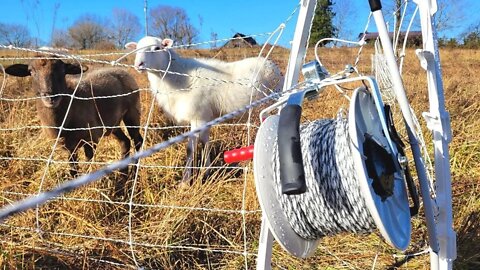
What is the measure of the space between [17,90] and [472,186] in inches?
260

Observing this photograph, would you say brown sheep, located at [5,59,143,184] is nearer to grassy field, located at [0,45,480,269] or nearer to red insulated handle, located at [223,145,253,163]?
grassy field, located at [0,45,480,269]

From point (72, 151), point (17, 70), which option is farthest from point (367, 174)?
→ point (17, 70)

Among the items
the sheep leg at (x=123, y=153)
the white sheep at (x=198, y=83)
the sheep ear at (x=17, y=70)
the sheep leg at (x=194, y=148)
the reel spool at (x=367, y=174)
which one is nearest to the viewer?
the reel spool at (x=367, y=174)

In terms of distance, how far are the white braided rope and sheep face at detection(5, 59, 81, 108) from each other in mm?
3368

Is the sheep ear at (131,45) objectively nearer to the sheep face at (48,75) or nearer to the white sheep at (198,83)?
the white sheep at (198,83)

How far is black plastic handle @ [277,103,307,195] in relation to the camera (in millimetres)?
1320

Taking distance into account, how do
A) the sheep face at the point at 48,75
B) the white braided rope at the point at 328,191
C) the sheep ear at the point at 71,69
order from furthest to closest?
the sheep ear at the point at 71,69, the sheep face at the point at 48,75, the white braided rope at the point at 328,191

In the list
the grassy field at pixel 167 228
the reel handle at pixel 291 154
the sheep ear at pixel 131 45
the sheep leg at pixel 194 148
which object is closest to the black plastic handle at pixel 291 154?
the reel handle at pixel 291 154

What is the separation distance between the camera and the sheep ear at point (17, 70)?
4770 millimetres

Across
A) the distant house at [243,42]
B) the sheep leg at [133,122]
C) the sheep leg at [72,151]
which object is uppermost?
the distant house at [243,42]

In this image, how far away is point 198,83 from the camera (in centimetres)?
570

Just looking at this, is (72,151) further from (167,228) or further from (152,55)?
(167,228)

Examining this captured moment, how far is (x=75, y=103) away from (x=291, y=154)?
3.93 meters

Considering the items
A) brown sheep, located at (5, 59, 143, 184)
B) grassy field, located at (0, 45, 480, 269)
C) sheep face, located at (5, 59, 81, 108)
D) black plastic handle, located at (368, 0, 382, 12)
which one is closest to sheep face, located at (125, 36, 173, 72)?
brown sheep, located at (5, 59, 143, 184)
